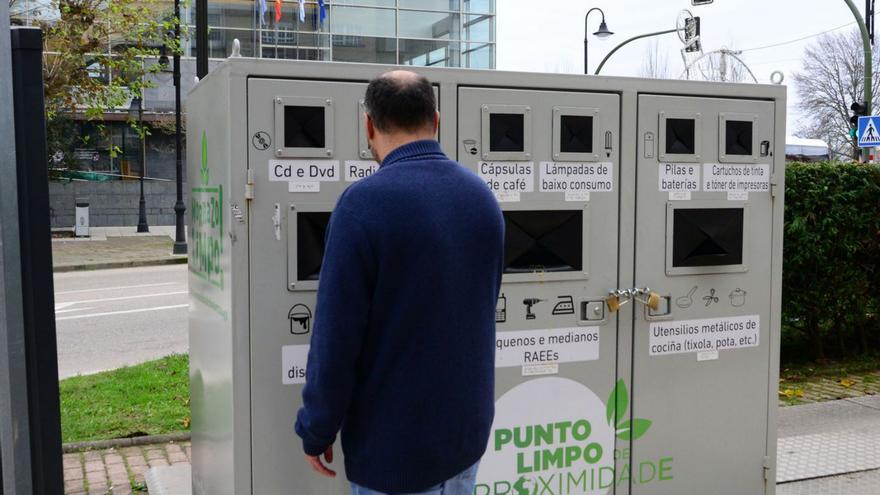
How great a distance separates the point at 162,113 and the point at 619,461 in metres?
29.6

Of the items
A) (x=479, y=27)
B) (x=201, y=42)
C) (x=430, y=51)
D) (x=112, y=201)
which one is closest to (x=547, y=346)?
(x=201, y=42)

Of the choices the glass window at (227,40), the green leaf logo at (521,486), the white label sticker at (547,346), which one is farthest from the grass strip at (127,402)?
the glass window at (227,40)

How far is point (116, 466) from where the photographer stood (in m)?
5.41

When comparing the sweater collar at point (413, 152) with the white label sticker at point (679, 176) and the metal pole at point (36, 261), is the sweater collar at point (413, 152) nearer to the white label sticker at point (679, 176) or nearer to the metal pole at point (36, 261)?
the metal pole at point (36, 261)

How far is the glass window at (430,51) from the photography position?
2866 centimetres

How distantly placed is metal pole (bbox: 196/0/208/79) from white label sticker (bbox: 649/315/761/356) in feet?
17.3

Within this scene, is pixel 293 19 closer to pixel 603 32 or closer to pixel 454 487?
pixel 603 32

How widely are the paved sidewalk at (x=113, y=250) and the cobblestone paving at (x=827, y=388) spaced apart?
15911 mm

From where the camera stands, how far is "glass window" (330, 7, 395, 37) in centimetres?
2819

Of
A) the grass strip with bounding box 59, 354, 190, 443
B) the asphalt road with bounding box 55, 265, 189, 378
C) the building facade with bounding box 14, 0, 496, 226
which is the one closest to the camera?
the grass strip with bounding box 59, 354, 190, 443

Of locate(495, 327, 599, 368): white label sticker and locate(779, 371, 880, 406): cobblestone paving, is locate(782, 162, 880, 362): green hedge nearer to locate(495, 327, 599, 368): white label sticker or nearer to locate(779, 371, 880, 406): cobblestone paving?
locate(779, 371, 880, 406): cobblestone paving

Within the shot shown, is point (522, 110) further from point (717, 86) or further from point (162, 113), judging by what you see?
point (162, 113)

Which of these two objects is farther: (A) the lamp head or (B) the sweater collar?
(A) the lamp head

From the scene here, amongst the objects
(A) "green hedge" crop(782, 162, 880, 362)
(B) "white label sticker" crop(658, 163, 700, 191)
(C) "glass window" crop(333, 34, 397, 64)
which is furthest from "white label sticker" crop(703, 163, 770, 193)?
(C) "glass window" crop(333, 34, 397, 64)
